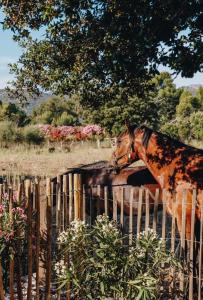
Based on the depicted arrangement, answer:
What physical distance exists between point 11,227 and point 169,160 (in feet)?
12.6

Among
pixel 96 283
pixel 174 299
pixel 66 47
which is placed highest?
pixel 66 47

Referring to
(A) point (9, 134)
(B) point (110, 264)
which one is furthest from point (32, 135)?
(B) point (110, 264)

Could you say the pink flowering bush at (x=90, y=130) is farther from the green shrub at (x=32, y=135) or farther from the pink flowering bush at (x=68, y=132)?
the green shrub at (x=32, y=135)

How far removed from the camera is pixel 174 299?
6.09 meters

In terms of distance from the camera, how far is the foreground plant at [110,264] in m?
4.95

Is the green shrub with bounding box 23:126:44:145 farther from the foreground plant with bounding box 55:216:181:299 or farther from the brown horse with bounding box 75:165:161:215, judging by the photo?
the foreground plant with bounding box 55:216:181:299

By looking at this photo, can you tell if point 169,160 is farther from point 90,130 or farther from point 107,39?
point 90,130

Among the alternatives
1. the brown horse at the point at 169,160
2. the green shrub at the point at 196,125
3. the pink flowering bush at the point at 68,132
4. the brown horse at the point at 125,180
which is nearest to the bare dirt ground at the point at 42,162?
the pink flowering bush at the point at 68,132

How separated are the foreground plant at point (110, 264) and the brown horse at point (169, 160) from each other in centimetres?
182

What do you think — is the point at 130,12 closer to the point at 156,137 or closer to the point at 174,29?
the point at 174,29

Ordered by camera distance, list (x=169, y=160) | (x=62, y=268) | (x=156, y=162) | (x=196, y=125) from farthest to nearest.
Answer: (x=196, y=125), (x=156, y=162), (x=169, y=160), (x=62, y=268)

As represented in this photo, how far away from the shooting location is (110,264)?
16.5 feet

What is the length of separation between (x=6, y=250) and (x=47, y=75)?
7345 millimetres

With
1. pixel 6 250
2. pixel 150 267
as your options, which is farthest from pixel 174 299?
pixel 6 250
